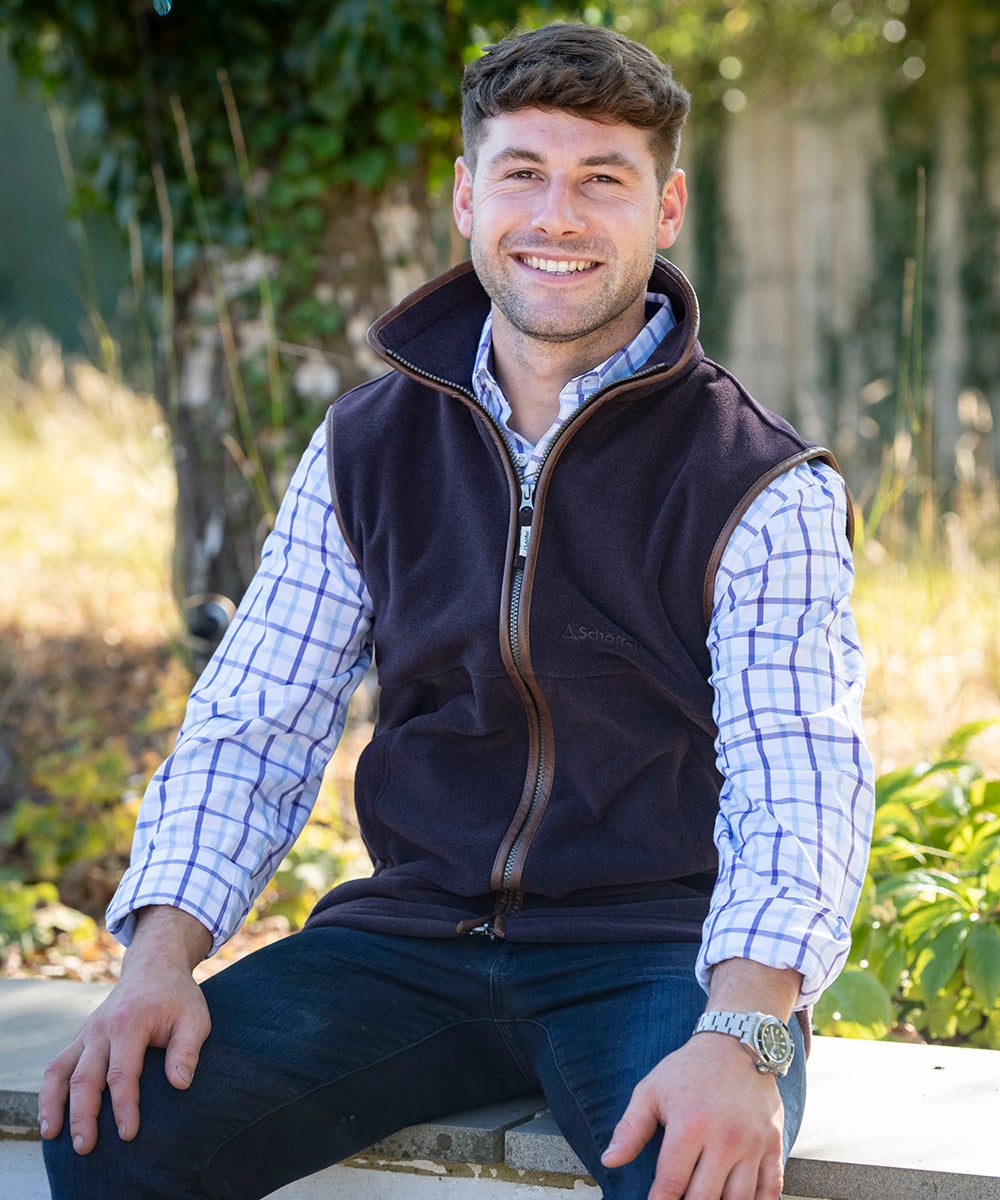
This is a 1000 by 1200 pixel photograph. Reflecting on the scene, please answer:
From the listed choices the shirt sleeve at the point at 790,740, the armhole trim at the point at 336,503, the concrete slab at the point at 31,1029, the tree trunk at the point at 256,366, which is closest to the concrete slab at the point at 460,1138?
the shirt sleeve at the point at 790,740

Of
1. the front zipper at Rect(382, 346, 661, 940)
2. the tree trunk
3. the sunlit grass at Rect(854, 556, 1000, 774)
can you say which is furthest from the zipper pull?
the tree trunk

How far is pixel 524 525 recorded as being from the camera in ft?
5.44

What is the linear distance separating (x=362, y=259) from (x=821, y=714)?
2615mm

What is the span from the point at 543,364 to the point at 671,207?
31cm

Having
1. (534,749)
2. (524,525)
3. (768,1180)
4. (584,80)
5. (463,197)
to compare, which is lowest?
(768,1180)

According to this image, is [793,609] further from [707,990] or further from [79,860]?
[79,860]

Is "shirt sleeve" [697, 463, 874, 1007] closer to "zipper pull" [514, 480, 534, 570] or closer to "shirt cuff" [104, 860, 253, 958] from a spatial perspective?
"zipper pull" [514, 480, 534, 570]

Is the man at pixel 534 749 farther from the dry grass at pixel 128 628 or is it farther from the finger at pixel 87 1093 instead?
the dry grass at pixel 128 628

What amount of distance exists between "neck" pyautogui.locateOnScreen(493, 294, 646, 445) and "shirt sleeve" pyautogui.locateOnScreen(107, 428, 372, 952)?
0.28 m

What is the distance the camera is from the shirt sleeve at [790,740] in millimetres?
1397

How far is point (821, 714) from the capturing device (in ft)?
4.91

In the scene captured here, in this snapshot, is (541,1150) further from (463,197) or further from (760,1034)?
(463,197)

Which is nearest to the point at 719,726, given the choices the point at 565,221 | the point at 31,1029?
the point at 565,221

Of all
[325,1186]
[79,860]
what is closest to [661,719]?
[325,1186]
